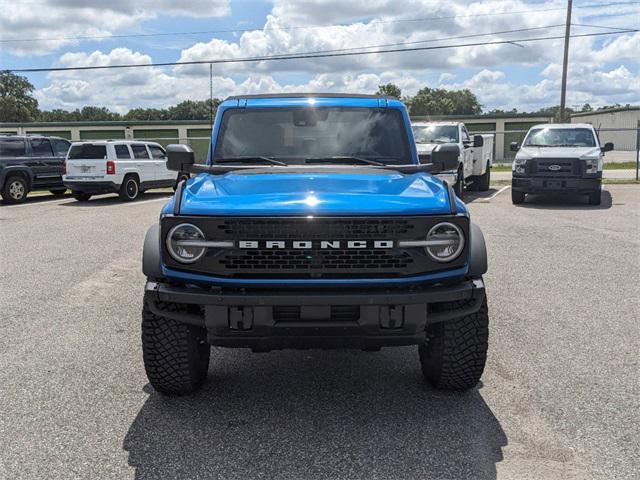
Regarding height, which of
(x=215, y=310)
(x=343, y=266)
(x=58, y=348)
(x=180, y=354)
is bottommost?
(x=58, y=348)

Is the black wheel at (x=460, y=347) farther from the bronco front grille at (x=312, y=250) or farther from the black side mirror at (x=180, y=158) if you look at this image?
the black side mirror at (x=180, y=158)

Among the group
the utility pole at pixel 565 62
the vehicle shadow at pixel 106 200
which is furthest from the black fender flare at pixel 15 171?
the utility pole at pixel 565 62

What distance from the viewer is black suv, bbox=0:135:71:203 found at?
56.9 ft

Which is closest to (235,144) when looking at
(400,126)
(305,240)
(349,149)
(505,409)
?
(349,149)

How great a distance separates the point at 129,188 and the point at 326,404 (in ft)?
51.0

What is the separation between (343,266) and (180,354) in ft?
3.82

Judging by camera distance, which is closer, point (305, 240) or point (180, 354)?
point (305, 240)

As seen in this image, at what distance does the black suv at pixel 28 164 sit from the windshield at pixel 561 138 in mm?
13177

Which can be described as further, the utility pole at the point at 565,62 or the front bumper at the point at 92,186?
the utility pole at the point at 565,62

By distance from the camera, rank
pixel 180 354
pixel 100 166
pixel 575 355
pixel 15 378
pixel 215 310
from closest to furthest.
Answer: pixel 215 310, pixel 180 354, pixel 15 378, pixel 575 355, pixel 100 166

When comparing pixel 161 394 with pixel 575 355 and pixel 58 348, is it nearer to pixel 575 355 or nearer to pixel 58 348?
pixel 58 348

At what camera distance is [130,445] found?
135 inches

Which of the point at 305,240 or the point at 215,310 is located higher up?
the point at 305,240

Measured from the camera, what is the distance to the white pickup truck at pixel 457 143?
15870 mm
